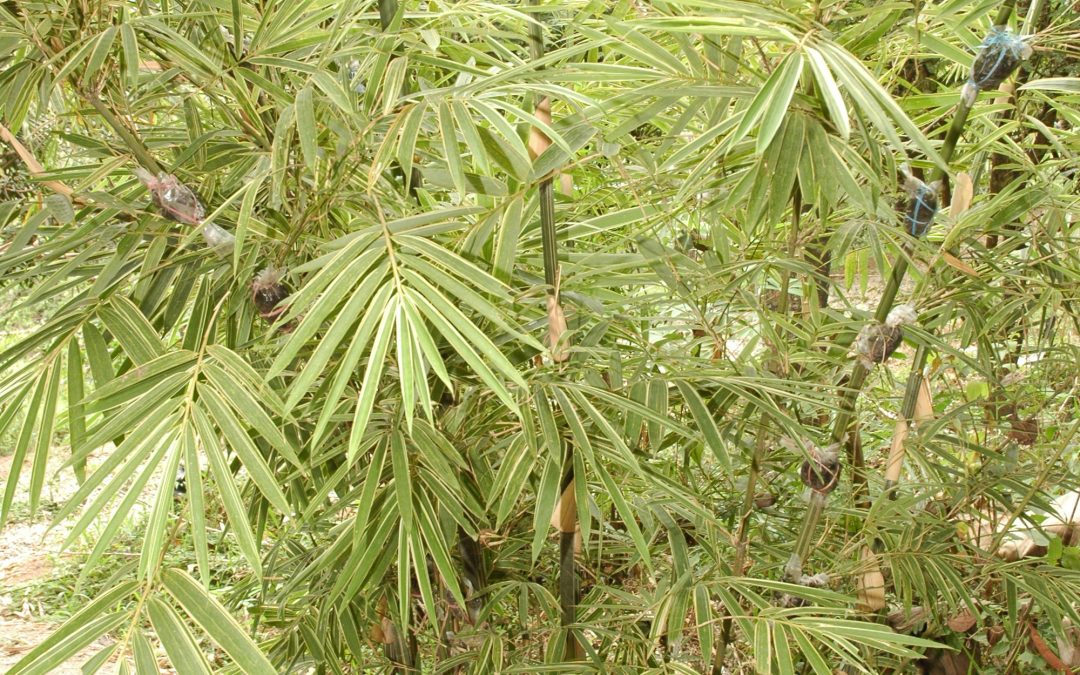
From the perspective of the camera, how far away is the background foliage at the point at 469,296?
2.09ft

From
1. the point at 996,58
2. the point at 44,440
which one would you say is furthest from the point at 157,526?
the point at 996,58

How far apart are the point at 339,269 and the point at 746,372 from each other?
0.48m

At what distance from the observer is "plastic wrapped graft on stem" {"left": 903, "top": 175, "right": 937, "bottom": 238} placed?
2.71 ft

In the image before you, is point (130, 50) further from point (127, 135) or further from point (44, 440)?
point (44, 440)

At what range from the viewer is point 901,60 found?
94cm

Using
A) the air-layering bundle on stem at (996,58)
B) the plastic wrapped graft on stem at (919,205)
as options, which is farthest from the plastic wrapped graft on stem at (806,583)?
the air-layering bundle on stem at (996,58)

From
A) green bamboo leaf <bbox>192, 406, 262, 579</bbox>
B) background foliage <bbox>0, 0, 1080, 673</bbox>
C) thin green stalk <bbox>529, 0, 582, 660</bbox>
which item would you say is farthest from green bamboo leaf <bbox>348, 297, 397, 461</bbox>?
thin green stalk <bbox>529, 0, 582, 660</bbox>

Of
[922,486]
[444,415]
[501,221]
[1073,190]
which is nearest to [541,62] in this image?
[501,221]

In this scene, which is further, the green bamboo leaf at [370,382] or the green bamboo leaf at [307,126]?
the green bamboo leaf at [307,126]

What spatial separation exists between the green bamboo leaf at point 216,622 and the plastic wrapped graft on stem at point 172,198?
31 cm

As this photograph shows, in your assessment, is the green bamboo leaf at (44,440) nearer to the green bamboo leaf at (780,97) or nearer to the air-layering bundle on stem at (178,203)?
the air-layering bundle on stem at (178,203)

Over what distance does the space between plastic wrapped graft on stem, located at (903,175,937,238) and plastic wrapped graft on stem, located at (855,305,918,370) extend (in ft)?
0.25

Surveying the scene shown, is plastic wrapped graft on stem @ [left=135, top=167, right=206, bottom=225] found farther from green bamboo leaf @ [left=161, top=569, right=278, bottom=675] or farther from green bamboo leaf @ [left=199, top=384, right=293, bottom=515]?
green bamboo leaf @ [left=161, top=569, right=278, bottom=675]

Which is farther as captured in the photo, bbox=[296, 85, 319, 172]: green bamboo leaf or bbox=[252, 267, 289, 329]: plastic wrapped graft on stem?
bbox=[252, 267, 289, 329]: plastic wrapped graft on stem
